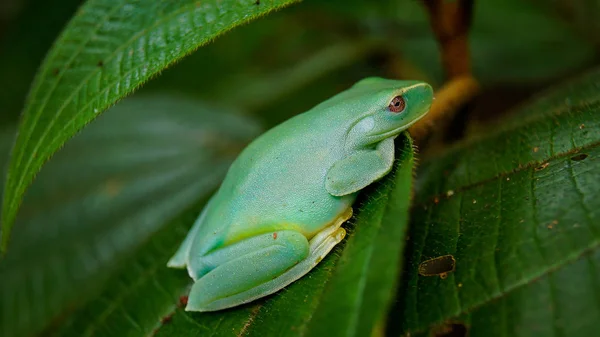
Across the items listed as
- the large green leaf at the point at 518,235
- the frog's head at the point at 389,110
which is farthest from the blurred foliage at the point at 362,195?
the frog's head at the point at 389,110

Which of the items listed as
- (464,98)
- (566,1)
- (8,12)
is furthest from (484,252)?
(8,12)

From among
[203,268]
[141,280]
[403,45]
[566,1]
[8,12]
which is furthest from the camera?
[8,12]

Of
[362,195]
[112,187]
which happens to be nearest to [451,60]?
[362,195]

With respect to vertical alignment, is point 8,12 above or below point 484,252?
above

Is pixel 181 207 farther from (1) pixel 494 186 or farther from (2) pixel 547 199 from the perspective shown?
(2) pixel 547 199

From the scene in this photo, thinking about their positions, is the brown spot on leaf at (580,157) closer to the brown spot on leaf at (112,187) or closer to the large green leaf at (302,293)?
the large green leaf at (302,293)

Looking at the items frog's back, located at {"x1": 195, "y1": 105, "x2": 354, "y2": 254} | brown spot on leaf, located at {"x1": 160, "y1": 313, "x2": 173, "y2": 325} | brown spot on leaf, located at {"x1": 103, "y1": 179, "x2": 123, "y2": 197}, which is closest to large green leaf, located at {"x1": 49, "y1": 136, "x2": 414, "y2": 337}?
brown spot on leaf, located at {"x1": 160, "y1": 313, "x2": 173, "y2": 325}
